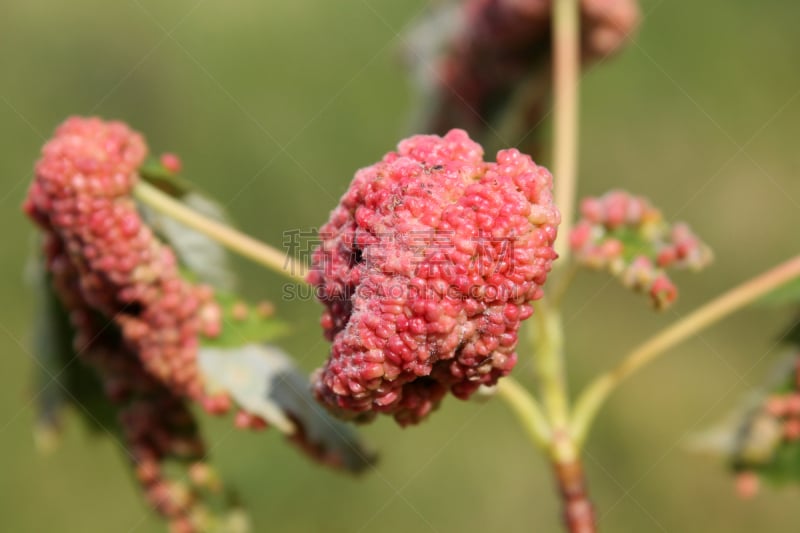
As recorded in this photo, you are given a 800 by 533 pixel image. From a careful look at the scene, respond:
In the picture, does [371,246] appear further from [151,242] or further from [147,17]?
[147,17]

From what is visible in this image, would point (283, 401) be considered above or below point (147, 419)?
above

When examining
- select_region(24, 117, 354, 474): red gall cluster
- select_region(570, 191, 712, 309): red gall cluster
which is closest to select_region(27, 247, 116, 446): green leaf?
select_region(24, 117, 354, 474): red gall cluster

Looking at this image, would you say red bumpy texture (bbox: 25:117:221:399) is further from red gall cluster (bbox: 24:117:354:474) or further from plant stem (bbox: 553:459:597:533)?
plant stem (bbox: 553:459:597:533)

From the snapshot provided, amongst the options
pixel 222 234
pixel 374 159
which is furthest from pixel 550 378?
pixel 374 159

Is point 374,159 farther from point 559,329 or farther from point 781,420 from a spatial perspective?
point 781,420

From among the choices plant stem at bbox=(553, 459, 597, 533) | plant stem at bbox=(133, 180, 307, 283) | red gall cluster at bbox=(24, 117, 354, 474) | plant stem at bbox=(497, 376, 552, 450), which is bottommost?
red gall cluster at bbox=(24, 117, 354, 474)
